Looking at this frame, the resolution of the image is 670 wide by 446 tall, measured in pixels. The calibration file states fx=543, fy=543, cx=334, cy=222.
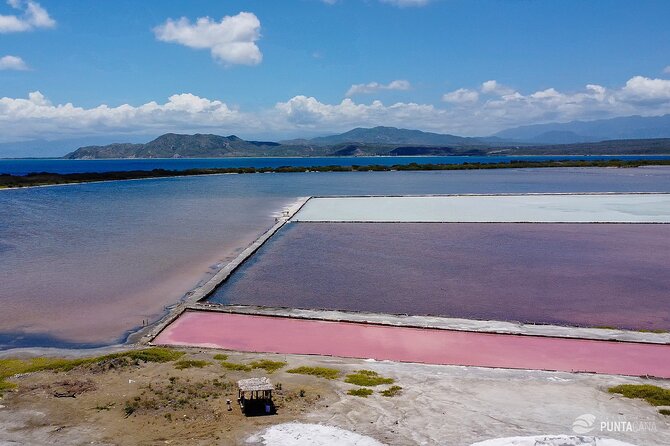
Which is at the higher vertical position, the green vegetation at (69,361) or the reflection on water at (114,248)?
the reflection on water at (114,248)

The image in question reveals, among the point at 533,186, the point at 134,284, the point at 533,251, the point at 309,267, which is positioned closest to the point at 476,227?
the point at 533,251

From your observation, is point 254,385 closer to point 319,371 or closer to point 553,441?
point 319,371

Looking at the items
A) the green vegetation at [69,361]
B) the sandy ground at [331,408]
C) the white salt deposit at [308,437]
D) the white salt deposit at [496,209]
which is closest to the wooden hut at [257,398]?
the sandy ground at [331,408]

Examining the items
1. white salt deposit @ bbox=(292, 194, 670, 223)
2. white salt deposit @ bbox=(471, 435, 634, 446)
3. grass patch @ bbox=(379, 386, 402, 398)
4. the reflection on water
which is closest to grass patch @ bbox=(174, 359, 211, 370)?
the reflection on water

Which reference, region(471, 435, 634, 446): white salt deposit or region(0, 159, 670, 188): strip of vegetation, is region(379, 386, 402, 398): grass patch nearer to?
region(471, 435, 634, 446): white salt deposit

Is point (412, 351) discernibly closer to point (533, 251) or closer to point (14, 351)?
point (14, 351)

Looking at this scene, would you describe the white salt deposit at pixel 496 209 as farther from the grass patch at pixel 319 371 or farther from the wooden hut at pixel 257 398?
the wooden hut at pixel 257 398
